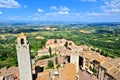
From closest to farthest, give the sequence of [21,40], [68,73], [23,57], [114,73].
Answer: [23,57], [21,40], [68,73], [114,73]

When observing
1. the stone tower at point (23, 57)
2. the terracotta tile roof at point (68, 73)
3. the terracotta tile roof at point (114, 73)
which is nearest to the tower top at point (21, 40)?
the stone tower at point (23, 57)

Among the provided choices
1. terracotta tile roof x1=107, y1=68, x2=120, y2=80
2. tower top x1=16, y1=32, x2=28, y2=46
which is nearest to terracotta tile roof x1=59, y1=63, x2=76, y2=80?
terracotta tile roof x1=107, y1=68, x2=120, y2=80

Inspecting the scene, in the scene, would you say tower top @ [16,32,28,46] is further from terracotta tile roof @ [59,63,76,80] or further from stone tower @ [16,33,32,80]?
terracotta tile roof @ [59,63,76,80]

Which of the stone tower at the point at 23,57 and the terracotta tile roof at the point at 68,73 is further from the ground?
the stone tower at the point at 23,57

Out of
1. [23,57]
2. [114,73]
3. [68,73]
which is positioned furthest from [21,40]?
[114,73]

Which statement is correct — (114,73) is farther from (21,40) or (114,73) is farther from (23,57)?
(21,40)

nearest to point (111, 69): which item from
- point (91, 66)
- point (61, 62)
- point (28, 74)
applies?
point (91, 66)

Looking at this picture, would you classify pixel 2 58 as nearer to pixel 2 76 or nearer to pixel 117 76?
pixel 2 76

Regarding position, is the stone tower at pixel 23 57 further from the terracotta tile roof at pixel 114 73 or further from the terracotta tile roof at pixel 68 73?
the terracotta tile roof at pixel 114 73
